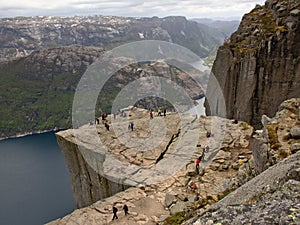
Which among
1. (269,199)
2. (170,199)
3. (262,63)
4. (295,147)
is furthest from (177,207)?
(262,63)

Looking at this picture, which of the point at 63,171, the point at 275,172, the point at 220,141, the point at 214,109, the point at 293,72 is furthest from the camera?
the point at 63,171

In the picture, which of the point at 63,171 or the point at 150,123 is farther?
the point at 63,171

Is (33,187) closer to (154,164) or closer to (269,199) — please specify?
(154,164)

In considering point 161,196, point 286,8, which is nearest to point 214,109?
point 286,8

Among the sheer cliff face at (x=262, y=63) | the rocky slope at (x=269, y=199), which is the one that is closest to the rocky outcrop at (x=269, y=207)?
the rocky slope at (x=269, y=199)

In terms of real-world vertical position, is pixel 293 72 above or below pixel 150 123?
above

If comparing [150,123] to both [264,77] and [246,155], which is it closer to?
[246,155]

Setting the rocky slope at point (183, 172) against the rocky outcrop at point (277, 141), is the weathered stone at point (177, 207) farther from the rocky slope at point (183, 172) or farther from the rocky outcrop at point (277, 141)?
the rocky outcrop at point (277, 141)
